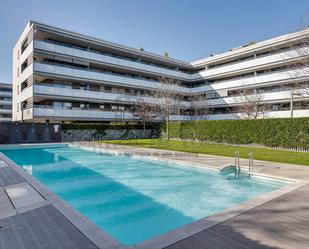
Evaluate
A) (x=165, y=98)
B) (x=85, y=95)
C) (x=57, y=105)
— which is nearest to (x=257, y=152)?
(x=165, y=98)

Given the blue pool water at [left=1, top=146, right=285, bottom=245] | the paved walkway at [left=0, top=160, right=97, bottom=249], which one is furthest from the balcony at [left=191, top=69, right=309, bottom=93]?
the paved walkway at [left=0, top=160, right=97, bottom=249]

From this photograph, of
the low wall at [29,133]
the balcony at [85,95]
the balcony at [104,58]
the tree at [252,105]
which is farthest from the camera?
the tree at [252,105]

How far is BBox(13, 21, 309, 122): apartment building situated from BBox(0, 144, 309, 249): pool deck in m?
22.8

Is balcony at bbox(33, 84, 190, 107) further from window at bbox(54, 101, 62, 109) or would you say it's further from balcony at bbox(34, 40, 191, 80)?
balcony at bbox(34, 40, 191, 80)

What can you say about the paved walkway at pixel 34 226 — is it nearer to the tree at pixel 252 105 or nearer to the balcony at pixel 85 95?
the balcony at pixel 85 95

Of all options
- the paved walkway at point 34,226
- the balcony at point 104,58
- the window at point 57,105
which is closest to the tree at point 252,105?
the balcony at point 104,58

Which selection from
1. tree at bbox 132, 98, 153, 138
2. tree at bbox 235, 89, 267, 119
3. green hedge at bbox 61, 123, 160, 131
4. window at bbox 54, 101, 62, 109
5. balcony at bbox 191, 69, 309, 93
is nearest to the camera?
green hedge at bbox 61, 123, 160, 131

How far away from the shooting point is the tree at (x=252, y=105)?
30328 mm

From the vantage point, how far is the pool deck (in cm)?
364

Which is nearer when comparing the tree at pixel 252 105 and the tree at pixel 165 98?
the tree at pixel 252 105

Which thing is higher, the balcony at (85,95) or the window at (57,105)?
the balcony at (85,95)

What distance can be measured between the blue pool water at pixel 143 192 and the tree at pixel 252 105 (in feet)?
70.7

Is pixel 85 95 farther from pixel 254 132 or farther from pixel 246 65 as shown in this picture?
pixel 246 65

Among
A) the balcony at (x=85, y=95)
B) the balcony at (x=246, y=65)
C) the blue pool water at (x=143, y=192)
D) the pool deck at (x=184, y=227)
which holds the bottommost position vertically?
the blue pool water at (x=143, y=192)
